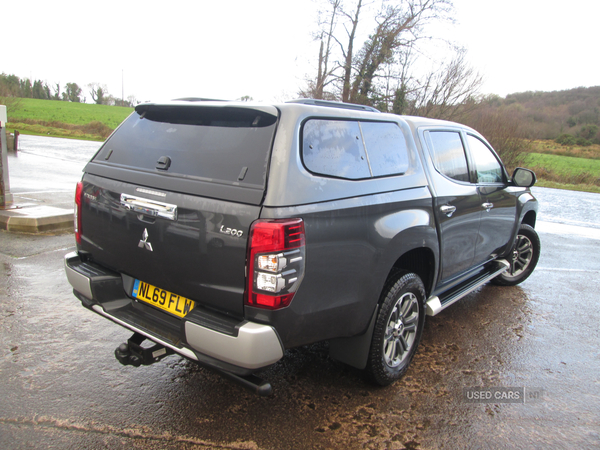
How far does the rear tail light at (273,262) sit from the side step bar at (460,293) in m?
1.60

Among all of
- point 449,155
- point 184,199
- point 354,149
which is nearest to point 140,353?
point 184,199

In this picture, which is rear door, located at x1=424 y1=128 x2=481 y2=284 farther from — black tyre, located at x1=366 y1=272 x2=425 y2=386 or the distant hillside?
the distant hillside

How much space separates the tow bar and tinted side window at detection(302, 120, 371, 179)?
3.83ft

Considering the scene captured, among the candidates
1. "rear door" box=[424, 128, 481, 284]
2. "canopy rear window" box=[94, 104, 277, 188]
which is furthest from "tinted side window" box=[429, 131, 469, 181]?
"canopy rear window" box=[94, 104, 277, 188]

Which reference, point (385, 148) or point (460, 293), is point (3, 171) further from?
point (460, 293)

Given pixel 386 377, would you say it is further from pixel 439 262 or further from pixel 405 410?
pixel 439 262

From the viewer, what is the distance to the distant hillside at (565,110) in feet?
202

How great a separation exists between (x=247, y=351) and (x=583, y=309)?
4.51m

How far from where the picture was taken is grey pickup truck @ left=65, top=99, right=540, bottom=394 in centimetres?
220

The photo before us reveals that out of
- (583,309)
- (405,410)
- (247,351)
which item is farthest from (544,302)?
(247,351)

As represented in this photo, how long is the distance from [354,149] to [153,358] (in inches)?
68.9

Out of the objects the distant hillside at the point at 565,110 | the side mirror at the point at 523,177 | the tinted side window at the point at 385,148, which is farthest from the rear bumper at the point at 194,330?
the distant hillside at the point at 565,110

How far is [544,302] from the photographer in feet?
16.8

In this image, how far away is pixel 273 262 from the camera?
2141 millimetres
